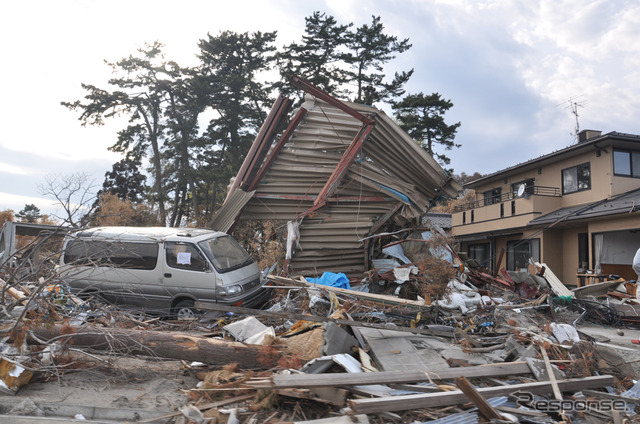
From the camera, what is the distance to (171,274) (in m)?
8.61

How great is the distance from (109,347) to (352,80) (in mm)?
24072

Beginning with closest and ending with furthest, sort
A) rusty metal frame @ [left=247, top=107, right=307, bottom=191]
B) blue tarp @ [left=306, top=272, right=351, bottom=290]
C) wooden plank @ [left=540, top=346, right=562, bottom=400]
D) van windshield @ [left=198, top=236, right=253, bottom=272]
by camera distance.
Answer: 1. wooden plank @ [left=540, top=346, right=562, bottom=400]
2. van windshield @ [left=198, top=236, right=253, bottom=272]
3. blue tarp @ [left=306, top=272, right=351, bottom=290]
4. rusty metal frame @ [left=247, top=107, right=307, bottom=191]

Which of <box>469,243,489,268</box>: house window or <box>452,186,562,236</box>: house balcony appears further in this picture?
<box>469,243,489,268</box>: house window

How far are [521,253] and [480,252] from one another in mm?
4176

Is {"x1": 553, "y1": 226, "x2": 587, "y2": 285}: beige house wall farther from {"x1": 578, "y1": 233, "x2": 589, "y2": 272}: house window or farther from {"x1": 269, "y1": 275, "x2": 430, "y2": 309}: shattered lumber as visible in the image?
{"x1": 269, "y1": 275, "x2": 430, "y2": 309}: shattered lumber

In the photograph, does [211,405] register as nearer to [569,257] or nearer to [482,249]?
[569,257]

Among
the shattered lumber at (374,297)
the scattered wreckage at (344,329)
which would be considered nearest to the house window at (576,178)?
the scattered wreckage at (344,329)

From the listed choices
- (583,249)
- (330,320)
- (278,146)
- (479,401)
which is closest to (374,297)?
(330,320)

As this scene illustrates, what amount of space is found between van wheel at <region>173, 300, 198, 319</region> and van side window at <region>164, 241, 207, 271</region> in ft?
2.32

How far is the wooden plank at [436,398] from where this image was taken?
3770 mm

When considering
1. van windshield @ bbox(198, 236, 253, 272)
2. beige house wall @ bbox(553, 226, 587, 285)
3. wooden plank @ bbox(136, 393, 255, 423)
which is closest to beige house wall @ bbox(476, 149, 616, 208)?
beige house wall @ bbox(553, 226, 587, 285)

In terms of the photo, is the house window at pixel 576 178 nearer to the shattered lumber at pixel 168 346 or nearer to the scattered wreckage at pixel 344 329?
the scattered wreckage at pixel 344 329

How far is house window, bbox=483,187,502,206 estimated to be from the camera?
81.2ft

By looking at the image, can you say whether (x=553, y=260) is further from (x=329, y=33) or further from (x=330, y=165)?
(x=329, y=33)
